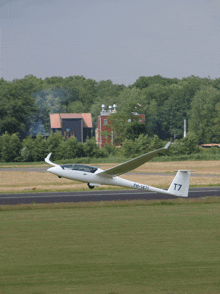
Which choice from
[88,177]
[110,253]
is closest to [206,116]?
[88,177]

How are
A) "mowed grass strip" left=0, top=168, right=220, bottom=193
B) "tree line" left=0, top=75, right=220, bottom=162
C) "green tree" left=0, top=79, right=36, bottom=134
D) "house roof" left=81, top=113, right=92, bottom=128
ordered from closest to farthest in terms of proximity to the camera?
"mowed grass strip" left=0, top=168, right=220, bottom=193 → "tree line" left=0, top=75, right=220, bottom=162 → "green tree" left=0, top=79, right=36, bottom=134 → "house roof" left=81, top=113, right=92, bottom=128

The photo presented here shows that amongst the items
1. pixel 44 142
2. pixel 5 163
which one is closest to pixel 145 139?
pixel 44 142

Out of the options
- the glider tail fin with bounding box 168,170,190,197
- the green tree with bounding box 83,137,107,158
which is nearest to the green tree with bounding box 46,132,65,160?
the green tree with bounding box 83,137,107,158

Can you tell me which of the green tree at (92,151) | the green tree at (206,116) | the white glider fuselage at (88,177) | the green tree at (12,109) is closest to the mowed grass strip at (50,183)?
the white glider fuselage at (88,177)

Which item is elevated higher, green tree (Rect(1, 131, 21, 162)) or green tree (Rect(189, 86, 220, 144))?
green tree (Rect(189, 86, 220, 144))

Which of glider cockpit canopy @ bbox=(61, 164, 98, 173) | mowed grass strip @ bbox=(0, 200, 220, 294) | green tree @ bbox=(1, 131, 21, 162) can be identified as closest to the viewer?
mowed grass strip @ bbox=(0, 200, 220, 294)

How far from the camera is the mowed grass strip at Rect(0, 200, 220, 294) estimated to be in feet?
33.0

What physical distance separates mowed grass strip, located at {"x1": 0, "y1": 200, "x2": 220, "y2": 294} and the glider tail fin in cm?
752

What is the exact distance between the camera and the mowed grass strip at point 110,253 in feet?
33.0

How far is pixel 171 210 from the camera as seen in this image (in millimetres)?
24344

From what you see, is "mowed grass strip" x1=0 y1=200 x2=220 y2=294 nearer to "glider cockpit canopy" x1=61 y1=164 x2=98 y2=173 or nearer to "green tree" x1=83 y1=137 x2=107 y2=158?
"glider cockpit canopy" x1=61 y1=164 x2=98 y2=173

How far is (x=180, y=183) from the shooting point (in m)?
29.9

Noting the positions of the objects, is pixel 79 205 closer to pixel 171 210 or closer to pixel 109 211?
pixel 109 211

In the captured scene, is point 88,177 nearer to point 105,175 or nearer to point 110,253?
point 105,175
